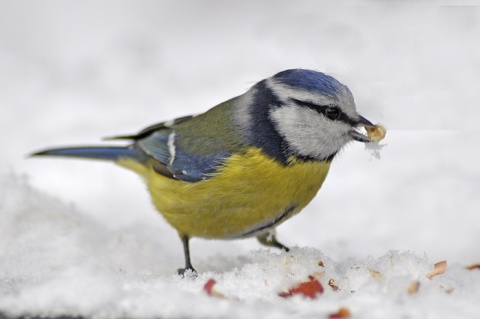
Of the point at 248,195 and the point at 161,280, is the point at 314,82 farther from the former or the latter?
the point at 161,280

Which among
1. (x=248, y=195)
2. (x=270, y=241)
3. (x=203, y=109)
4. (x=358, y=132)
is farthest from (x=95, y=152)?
(x=203, y=109)

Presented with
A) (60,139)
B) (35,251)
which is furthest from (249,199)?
(60,139)

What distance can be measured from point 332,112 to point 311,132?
107 mm

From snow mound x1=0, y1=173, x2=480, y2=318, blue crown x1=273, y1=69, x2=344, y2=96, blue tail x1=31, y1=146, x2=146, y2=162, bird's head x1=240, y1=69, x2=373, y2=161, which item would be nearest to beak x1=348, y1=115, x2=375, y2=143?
bird's head x1=240, y1=69, x2=373, y2=161

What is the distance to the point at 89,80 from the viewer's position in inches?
233

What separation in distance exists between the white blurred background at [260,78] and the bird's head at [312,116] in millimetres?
269

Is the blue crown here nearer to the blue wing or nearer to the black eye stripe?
the black eye stripe

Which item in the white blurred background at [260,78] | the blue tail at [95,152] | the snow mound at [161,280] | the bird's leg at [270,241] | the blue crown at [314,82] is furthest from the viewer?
the white blurred background at [260,78]

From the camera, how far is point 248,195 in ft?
9.36

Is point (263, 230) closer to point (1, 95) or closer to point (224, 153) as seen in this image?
point (224, 153)

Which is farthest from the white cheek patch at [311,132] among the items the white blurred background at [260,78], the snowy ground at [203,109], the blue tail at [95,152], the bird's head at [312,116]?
the blue tail at [95,152]

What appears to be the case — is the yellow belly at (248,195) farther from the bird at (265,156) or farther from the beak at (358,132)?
the beak at (358,132)

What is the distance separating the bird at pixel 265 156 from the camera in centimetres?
285

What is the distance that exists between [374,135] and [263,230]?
56 centimetres
